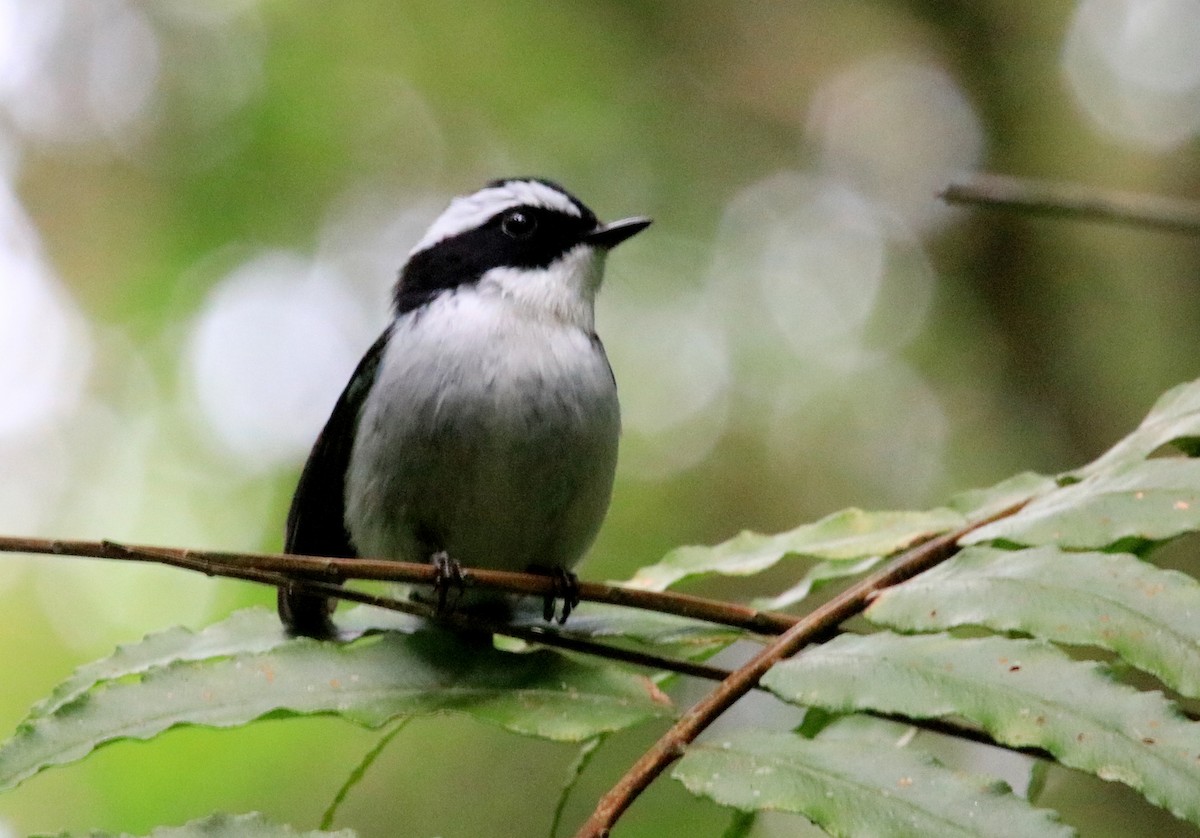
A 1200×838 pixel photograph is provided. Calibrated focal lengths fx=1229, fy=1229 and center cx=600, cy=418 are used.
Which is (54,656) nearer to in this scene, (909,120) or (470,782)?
(470,782)

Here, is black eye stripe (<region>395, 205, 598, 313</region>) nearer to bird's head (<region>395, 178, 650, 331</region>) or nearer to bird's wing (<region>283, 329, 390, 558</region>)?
bird's head (<region>395, 178, 650, 331</region>)

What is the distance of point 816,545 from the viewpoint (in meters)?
2.61

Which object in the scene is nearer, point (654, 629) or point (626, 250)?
point (654, 629)

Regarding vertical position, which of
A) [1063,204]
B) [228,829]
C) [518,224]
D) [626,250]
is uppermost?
[626,250]

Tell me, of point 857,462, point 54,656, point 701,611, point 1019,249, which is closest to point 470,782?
point 54,656

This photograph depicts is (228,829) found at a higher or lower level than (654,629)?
lower

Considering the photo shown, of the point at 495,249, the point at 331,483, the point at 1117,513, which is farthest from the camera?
the point at 495,249

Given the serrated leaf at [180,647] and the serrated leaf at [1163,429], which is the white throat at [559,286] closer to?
the serrated leaf at [180,647]

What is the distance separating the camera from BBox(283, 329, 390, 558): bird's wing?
3346 millimetres

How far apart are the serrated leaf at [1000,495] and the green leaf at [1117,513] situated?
287 mm

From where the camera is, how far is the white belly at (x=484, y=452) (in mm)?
3008

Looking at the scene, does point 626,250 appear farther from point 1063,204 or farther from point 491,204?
point 1063,204

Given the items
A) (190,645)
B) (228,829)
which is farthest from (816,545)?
(228,829)

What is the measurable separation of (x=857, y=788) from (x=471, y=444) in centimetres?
161
